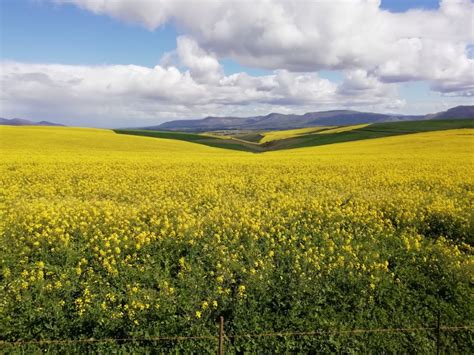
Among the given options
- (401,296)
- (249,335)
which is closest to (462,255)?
(401,296)

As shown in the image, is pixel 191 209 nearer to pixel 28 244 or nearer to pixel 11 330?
pixel 28 244

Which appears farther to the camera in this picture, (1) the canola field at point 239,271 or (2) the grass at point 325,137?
(2) the grass at point 325,137

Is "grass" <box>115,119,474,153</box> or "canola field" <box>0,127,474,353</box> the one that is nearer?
"canola field" <box>0,127,474,353</box>

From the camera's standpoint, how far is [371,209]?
1488cm

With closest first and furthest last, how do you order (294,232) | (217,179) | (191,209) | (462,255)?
(462,255) < (294,232) < (191,209) < (217,179)

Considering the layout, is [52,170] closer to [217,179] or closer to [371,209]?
[217,179]

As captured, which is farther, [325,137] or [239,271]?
[325,137]

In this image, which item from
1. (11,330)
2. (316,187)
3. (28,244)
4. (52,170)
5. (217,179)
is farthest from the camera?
(52,170)

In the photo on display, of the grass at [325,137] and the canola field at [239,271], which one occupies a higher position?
the grass at [325,137]

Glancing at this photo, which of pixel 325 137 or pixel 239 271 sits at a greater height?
pixel 325 137

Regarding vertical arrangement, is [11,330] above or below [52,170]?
below

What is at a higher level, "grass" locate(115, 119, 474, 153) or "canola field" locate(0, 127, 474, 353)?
"grass" locate(115, 119, 474, 153)

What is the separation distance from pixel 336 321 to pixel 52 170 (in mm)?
20678

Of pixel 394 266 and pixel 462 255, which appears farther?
pixel 462 255
